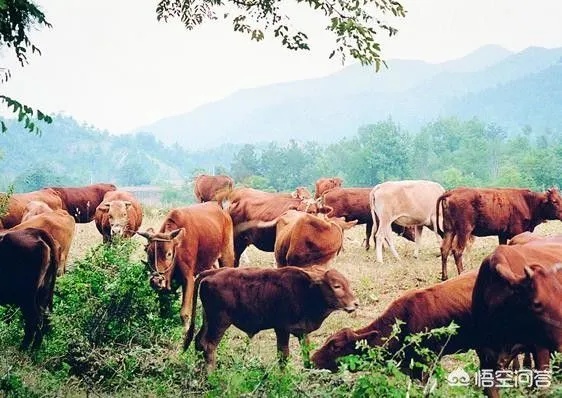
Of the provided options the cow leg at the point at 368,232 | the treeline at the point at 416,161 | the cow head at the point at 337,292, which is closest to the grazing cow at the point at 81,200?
the cow leg at the point at 368,232

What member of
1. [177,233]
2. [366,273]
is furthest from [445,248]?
[177,233]

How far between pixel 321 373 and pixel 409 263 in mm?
8661

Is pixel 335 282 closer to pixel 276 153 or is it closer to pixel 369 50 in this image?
pixel 369 50

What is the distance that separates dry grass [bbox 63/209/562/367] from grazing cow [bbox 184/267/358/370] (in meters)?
0.32

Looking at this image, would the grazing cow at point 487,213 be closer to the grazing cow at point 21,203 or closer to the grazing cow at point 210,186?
the grazing cow at point 21,203

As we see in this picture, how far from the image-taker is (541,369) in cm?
579

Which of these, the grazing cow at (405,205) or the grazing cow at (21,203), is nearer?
the grazing cow at (21,203)

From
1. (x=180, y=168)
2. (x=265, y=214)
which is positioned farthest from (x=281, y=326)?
(x=180, y=168)

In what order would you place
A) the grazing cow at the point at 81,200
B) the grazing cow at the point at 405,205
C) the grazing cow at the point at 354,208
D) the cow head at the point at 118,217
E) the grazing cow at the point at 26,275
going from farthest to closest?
the grazing cow at the point at 81,200 < the grazing cow at the point at 354,208 < the grazing cow at the point at 405,205 < the cow head at the point at 118,217 < the grazing cow at the point at 26,275

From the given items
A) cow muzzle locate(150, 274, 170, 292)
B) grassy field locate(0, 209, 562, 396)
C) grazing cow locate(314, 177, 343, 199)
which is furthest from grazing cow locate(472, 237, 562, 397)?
grazing cow locate(314, 177, 343, 199)

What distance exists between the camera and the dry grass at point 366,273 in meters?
8.86

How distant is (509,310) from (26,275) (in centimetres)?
527

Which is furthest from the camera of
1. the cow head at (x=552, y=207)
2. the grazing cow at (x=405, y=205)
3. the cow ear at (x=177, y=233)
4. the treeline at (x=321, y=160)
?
the treeline at (x=321, y=160)

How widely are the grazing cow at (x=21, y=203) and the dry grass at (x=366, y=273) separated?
117cm
